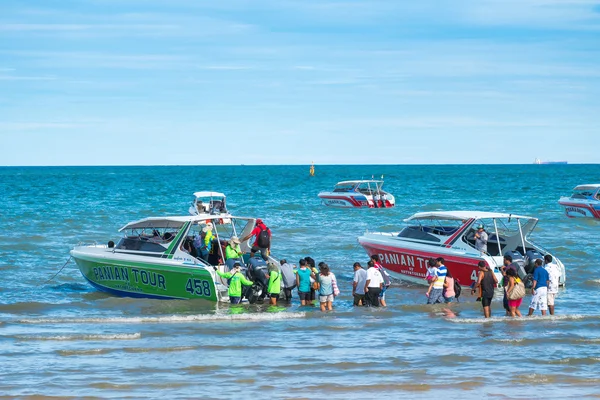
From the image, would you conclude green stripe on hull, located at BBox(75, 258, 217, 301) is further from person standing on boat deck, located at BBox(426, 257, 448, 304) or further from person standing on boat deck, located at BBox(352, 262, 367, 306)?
person standing on boat deck, located at BBox(426, 257, 448, 304)

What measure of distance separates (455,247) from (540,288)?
4.79 m

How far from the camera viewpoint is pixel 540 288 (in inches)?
754

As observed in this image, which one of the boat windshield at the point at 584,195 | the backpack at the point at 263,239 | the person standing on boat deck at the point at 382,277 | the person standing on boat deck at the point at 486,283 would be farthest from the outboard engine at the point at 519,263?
the boat windshield at the point at 584,195

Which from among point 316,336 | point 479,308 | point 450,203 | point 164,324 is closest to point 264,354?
point 316,336

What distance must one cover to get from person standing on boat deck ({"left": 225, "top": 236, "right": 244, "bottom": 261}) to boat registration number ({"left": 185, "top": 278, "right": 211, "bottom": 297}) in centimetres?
97

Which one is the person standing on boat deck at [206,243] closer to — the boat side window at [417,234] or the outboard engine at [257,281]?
the outboard engine at [257,281]

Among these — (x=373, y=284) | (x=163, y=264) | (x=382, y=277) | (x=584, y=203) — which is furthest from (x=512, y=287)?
(x=584, y=203)

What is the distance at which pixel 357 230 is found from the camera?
43.6 meters

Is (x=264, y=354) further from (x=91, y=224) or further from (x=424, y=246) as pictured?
(x=91, y=224)

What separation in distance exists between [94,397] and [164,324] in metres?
5.99

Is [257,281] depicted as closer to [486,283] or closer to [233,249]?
[233,249]

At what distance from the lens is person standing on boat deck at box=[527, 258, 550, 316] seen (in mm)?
18938

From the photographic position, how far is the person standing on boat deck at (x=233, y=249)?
21172 mm

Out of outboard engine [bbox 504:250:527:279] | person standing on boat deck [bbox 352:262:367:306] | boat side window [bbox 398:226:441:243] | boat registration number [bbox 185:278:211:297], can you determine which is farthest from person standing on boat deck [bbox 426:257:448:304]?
boat registration number [bbox 185:278:211:297]
